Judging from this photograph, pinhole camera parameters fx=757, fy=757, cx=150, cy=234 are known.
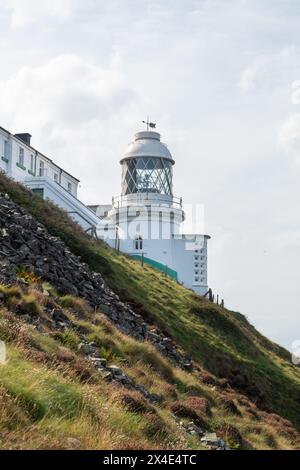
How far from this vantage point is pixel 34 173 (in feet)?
179

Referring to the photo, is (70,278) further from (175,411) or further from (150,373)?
(175,411)

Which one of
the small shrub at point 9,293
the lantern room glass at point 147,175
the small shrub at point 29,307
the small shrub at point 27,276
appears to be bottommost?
the small shrub at point 29,307

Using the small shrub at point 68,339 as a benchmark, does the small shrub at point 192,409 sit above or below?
below

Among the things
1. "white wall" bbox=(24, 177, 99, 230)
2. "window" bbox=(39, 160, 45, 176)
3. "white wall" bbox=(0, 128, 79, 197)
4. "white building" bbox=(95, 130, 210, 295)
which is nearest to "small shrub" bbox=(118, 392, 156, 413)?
"white wall" bbox=(24, 177, 99, 230)

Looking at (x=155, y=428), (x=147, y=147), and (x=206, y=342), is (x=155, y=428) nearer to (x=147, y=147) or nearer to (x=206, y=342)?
(x=206, y=342)

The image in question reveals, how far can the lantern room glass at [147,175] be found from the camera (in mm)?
64375

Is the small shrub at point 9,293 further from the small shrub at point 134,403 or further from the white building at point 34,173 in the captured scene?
the white building at point 34,173

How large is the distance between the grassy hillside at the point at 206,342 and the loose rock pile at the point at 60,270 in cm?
199

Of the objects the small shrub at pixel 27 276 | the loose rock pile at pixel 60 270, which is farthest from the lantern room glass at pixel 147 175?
the small shrub at pixel 27 276

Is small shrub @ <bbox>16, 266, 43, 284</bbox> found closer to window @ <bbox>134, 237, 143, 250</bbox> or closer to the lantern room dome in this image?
window @ <bbox>134, 237, 143, 250</bbox>

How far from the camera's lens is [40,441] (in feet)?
28.4

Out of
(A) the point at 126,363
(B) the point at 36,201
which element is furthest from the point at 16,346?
(B) the point at 36,201

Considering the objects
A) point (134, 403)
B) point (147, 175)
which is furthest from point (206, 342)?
point (147, 175)

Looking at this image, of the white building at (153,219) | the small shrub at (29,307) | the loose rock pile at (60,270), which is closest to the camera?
the small shrub at (29,307)
